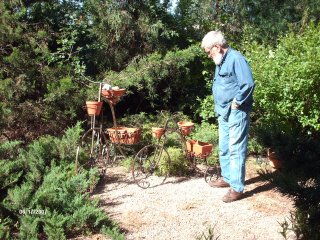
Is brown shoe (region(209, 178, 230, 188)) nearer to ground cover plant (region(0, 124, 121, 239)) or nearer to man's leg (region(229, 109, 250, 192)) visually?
man's leg (region(229, 109, 250, 192))

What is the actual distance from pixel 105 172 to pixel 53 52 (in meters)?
2.40

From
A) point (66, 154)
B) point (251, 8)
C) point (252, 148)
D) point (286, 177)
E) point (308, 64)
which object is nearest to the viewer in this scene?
point (286, 177)

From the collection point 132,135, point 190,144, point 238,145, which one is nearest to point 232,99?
point 238,145

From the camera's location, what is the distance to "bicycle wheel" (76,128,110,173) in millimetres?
4895

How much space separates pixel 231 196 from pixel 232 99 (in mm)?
1081

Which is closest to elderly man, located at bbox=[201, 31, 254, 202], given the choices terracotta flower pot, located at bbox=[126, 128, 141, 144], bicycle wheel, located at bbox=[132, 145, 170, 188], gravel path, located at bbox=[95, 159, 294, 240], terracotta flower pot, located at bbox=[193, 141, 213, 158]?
gravel path, located at bbox=[95, 159, 294, 240]

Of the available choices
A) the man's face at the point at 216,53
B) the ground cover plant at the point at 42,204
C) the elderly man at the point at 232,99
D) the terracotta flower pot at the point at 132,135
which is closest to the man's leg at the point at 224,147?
the elderly man at the point at 232,99

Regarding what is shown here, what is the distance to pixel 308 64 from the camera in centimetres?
575

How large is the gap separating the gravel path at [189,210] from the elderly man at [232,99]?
27 centimetres

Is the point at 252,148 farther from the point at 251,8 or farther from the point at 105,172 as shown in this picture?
the point at 251,8

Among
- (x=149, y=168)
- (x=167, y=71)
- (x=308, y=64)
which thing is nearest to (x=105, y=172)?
(x=149, y=168)

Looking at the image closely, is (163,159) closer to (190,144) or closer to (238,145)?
(190,144)

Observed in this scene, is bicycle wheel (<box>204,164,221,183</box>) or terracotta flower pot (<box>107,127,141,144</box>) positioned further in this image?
bicycle wheel (<box>204,164,221,183</box>)

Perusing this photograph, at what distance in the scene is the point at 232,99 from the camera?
4281mm
